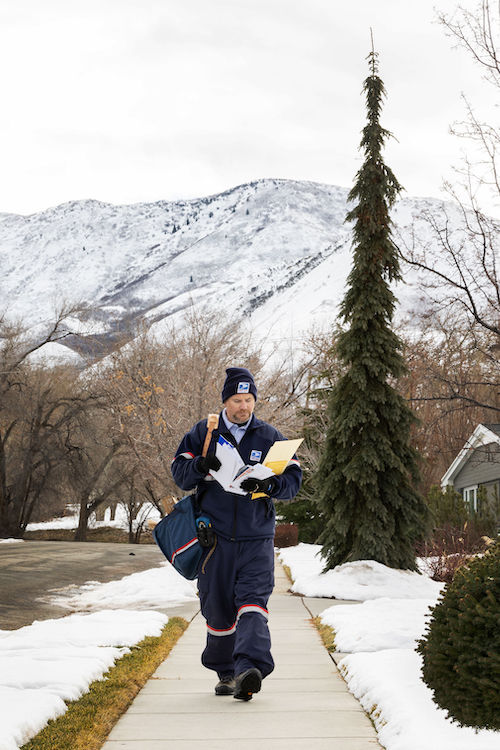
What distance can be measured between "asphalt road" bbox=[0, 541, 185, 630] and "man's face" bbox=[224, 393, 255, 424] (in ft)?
17.9

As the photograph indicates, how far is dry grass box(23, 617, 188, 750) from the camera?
3979 mm

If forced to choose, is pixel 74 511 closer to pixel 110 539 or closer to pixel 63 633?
pixel 110 539

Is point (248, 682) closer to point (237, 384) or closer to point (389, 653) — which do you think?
point (389, 653)

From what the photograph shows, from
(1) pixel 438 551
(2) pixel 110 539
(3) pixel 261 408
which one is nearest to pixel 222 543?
(1) pixel 438 551

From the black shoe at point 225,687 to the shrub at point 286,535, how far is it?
20.9 m

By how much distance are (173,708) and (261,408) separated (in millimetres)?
16908

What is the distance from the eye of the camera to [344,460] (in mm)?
13203

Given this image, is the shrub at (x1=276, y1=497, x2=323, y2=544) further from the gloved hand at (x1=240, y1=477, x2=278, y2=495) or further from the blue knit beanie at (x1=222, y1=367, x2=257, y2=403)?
the gloved hand at (x1=240, y1=477, x2=278, y2=495)

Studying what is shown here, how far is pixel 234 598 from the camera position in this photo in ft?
17.1

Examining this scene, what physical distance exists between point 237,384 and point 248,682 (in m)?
1.94

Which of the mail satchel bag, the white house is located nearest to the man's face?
the mail satchel bag

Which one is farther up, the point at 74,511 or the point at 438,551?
the point at 438,551

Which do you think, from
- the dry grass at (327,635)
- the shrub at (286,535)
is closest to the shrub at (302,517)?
the shrub at (286,535)

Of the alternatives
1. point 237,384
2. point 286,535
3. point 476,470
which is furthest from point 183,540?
point 476,470
